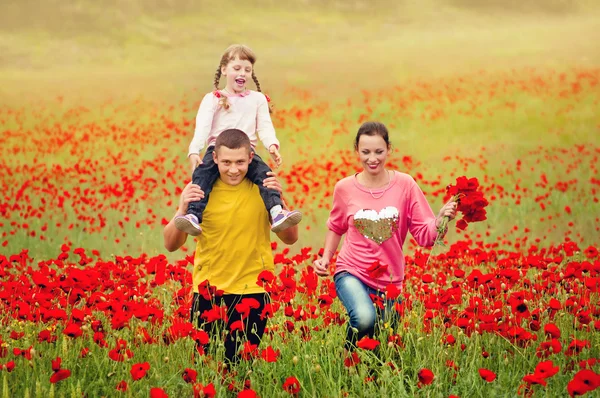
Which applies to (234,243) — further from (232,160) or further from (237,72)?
(237,72)

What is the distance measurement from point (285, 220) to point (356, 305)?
0.57 m

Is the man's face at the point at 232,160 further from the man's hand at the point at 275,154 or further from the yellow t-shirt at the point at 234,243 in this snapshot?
the man's hand at the point at 275,154

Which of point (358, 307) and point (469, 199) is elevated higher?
point (469, 199)

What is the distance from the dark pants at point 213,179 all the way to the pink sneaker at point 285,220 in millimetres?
97

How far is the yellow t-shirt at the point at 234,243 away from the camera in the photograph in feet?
12.5

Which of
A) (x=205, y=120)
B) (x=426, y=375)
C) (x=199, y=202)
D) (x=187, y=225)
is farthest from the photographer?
(x=205, y=120)

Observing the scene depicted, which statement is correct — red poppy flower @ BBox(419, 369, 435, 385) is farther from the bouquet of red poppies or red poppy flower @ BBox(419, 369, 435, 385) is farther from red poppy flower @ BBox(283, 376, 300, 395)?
the bouquet of red poppies

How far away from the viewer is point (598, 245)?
25.0 ft

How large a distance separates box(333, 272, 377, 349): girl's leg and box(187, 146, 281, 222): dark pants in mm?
562

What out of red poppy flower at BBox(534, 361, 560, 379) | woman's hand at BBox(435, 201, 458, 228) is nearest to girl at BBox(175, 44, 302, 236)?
woman's hand at BBox(435, 201, 458, 228)

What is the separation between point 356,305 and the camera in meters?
3.68

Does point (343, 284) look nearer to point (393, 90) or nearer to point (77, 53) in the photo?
point (393, 90)

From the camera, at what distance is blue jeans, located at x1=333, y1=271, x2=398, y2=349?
3621mm

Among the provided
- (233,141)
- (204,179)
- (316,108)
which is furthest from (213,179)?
(316,108)
